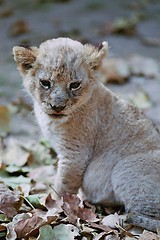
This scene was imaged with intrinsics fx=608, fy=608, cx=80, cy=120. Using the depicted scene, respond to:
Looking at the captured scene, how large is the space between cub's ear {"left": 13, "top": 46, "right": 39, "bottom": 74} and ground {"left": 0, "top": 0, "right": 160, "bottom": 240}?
1531 mm

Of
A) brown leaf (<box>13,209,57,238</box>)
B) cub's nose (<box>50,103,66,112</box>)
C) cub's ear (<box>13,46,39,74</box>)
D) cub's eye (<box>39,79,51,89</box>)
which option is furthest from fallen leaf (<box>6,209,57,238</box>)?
cub's ear (<box>13,46,39,74</box>)

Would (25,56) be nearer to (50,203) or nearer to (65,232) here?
(50,203)

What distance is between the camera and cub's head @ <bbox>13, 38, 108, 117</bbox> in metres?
4.79

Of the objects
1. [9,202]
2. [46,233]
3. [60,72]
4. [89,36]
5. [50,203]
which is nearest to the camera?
[46,233]

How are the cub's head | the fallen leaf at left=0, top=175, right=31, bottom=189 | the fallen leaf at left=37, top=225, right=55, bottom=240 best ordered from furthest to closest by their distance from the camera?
the fallen leaf at left=0, top=175, right=31, bottom=189, the cub's head, the fallen leaf at left=37, top=225, right=55, bottom=240

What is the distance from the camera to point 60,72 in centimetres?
477

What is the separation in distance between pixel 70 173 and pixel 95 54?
1040 mm

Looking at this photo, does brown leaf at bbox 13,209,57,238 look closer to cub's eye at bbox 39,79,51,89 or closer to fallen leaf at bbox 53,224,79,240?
fallen leaf at bbox 53,224,79,240

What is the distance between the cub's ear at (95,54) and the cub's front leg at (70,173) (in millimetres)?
816

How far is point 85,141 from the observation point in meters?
5.24

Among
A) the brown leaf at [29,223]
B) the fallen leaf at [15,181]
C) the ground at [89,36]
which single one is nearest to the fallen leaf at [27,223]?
the brown leaf at [29,223]

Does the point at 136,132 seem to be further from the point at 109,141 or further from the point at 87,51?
the point at 87,51

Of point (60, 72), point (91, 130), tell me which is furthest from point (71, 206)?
point (60, 72)

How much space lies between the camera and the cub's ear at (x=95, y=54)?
5047 mm
